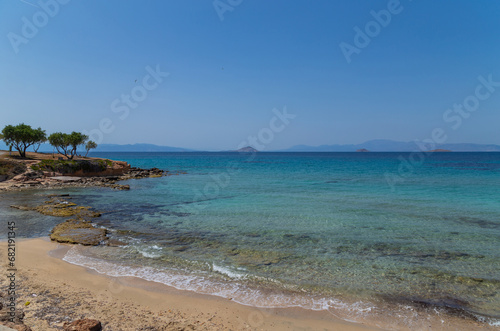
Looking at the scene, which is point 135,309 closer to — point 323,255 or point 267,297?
point 267,297

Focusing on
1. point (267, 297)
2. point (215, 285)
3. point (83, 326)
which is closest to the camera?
point (83, 326)

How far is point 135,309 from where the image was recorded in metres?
6.77

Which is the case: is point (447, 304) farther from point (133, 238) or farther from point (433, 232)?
point (133, 238)

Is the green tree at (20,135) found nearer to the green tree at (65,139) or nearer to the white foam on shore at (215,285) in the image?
the green tree at (65,139)

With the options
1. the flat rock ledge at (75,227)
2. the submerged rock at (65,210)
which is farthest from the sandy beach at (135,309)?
the submerged rock at (65,210)

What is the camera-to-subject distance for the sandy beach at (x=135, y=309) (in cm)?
620

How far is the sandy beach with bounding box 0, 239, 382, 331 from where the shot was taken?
244 inches

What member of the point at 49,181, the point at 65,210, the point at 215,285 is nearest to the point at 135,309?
the point at 215,285

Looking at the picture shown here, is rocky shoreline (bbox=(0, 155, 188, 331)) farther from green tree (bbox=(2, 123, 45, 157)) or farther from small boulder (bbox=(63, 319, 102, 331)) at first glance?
green tree (bbox=(2, 123, 45, 157))

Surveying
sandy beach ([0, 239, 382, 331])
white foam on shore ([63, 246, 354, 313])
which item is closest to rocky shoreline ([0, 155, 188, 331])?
sandy beach ([0, 239, 382, 331])

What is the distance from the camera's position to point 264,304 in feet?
23.7

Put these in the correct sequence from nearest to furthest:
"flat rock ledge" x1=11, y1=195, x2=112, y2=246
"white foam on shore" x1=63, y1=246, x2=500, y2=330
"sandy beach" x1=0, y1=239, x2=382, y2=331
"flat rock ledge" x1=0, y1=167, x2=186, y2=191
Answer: "sandy beach" x1=0, y1=239, x2=382, y2=331, "white foam on shore" x1=63, y1=246, x2=500, y2=330, "flat rock ledge" x1=11, y1=195, x2=112, y2=246, "flat rock ledge" x1=0, y1=167, x2=186, y2=191

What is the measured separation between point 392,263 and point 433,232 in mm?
5526

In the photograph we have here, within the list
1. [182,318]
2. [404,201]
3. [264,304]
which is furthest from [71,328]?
[404,201]
